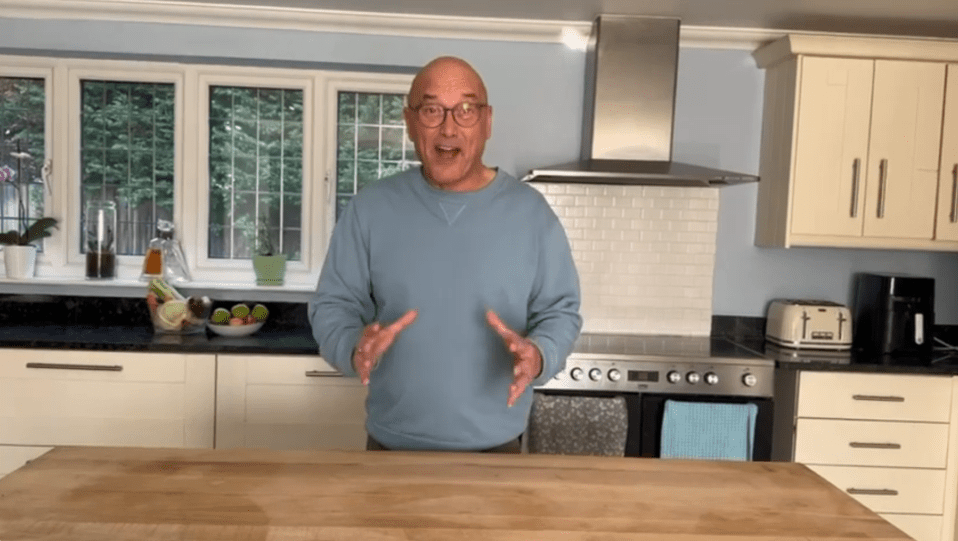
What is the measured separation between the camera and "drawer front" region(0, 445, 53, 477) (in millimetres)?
3045

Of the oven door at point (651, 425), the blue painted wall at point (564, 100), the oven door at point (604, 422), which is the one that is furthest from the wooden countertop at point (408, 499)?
the blue painted wall at point (564, 100)

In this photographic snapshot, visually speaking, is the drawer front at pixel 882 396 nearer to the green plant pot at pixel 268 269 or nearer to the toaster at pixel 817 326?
the toaster at pixel 817 326

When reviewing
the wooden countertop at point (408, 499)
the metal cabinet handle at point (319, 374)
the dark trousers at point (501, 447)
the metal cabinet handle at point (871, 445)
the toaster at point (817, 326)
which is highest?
the toaster at point (817, 326)

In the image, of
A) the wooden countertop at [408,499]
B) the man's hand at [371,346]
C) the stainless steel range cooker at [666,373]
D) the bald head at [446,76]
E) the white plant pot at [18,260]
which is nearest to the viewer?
the wooden countertop at [408,499]

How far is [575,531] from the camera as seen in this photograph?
118cm

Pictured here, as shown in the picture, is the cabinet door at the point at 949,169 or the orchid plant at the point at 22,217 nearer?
the cabinet door at the point at 949,169

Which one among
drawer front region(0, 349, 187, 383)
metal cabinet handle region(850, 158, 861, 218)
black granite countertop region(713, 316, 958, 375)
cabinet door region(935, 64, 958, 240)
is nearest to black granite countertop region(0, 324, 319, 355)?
drawer front region(0, 349, 187, 383)

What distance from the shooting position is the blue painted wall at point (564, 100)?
3.51m

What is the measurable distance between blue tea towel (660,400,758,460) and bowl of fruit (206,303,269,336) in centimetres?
172

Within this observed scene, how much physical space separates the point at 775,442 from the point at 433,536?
2.39 metres

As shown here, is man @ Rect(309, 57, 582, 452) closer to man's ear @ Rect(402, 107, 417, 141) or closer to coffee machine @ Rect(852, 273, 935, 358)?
man's ear @ Rect(402, 107, 417, 141)

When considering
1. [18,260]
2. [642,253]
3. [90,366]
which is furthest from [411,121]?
[18,260]

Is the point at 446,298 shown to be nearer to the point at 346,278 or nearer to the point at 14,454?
the point at 346,278

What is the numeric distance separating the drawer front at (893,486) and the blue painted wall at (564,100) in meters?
0.89
